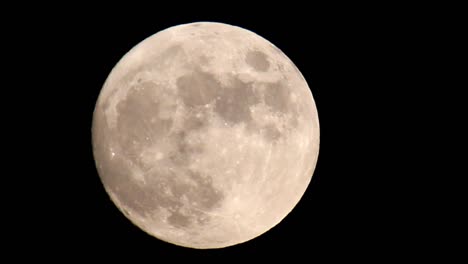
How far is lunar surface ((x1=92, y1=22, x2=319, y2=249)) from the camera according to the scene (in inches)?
193

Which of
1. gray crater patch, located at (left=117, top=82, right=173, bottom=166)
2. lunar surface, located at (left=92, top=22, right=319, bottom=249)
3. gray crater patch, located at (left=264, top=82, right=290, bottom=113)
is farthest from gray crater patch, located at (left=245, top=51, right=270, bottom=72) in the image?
gray crater patch, located at (left=117, top=82, right=173, bottom=166)

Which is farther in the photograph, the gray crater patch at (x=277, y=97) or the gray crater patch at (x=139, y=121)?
the gray crater patch at (x=277, y=97)

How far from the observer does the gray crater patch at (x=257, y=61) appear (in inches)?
205

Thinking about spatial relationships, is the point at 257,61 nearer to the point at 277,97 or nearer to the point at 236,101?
the point at 277,97

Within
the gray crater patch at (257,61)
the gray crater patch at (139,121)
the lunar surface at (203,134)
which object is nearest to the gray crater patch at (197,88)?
the lunar surface at (203,134)

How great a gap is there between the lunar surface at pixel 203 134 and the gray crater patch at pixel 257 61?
0.01 metres

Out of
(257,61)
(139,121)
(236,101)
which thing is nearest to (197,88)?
(236,101)

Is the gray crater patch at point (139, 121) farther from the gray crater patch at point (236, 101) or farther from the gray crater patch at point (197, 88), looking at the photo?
the gray crater patch at point (236, 101)

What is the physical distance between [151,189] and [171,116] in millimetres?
716

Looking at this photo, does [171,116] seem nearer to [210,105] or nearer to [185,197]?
[210,105]

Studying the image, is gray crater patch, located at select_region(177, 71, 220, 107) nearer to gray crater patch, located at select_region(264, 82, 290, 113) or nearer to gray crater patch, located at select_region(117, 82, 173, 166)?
gray crater patch, located at select_region(117, 82, 173, 166)

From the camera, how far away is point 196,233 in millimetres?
5363

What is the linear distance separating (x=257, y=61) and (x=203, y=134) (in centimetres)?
93

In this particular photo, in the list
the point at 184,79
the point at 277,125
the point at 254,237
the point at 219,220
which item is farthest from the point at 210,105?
the point at 254,237
